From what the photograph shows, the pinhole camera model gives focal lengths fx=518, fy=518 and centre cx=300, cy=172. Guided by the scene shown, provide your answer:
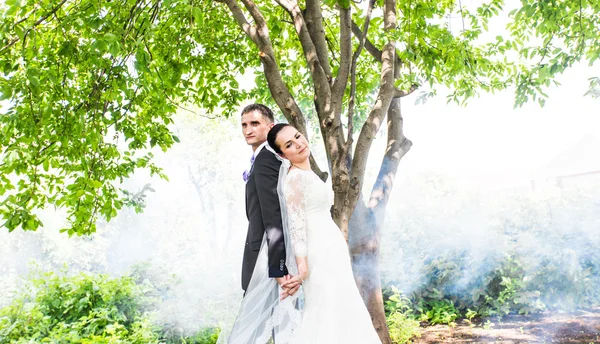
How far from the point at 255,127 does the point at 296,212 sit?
0.52m

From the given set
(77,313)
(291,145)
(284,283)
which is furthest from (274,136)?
(77,313)

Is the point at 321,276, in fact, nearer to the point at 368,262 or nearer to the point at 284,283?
the point at 284,283

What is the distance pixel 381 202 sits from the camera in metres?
4.27

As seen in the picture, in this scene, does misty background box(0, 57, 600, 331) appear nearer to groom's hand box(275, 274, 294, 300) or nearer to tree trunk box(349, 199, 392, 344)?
tree trunk box(349, 199, 392, 344)

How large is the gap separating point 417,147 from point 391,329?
6970 millimetres

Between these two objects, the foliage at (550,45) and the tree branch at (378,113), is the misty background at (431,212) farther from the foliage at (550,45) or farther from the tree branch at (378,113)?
the foliage at (550,45)

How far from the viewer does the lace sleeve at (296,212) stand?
Result: 229 centimetres

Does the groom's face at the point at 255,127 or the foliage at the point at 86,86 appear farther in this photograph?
the foliage at the point at 86,86

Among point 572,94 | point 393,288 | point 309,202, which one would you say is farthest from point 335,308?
point 572,94

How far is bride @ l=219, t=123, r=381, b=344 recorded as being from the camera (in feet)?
7.59

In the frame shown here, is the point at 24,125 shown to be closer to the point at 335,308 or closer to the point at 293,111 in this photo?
the point at 293,111

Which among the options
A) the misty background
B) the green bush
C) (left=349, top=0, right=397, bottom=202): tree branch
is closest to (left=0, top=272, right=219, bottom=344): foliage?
the green bush

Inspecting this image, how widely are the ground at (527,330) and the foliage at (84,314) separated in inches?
94.4

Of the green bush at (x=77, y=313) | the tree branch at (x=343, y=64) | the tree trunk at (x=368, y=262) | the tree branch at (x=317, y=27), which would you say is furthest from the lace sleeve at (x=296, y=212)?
the green bush at (x=77, y=313)
